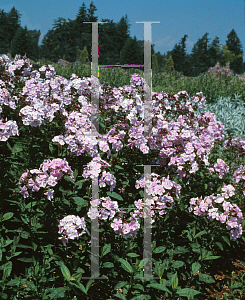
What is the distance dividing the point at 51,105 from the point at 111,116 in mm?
1319

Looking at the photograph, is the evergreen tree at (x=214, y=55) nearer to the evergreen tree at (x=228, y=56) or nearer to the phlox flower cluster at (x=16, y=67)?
the evergreen tree at (x=228, y=56)

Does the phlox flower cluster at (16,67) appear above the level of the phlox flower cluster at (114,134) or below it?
above

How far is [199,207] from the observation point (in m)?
3.26

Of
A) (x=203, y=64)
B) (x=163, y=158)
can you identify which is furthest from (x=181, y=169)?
(x=203, y=64)

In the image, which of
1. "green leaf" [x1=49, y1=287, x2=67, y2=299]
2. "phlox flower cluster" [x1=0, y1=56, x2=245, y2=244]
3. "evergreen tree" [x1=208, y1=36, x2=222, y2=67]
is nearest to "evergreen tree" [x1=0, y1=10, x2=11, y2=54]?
"evergreen tree" [x1=208, y1=36, x2=222, y2=67]


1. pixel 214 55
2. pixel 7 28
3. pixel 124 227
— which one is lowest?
pixel 124 227

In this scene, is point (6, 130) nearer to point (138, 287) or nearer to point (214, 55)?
point (138, 287)

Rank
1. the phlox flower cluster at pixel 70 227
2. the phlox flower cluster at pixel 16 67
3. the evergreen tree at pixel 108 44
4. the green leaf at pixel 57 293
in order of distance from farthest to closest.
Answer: the evergreen tree at pixel 108 44, the phlox flower cluster at pixel 16 67, the phlox flower cluster at pixel 70 227, the green leaf at pixel 57 293

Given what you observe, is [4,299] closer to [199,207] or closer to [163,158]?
[199,207]

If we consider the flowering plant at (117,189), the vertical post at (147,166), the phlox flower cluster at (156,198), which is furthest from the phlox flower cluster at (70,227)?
the vertical post at (147,166)

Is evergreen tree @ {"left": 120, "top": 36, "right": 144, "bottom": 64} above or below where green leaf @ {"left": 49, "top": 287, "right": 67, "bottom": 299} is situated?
above

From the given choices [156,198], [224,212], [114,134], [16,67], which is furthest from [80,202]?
[16,67]

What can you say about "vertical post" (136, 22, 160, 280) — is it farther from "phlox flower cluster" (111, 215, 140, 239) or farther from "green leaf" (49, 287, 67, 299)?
"green leaf" (49, 287, 67, 299)

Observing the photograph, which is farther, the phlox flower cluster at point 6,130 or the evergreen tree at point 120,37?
the evergreen tree at point 120,37
